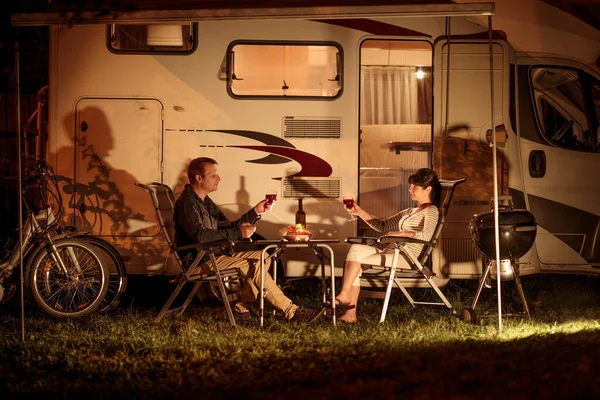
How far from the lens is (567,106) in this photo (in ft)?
25.1

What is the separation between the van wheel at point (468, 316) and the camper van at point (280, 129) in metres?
0.89

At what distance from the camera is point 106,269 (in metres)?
6.85

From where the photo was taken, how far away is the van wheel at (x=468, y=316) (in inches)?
257

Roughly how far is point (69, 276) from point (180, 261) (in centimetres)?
96

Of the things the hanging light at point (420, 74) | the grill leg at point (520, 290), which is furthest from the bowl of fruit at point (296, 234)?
the hanging light at point (420, 74)

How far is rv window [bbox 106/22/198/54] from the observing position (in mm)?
7441

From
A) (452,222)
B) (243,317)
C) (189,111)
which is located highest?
(189,111)

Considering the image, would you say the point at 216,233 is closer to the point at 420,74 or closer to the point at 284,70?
the point at 284,70

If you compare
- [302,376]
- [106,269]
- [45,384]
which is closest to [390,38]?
[106,269]

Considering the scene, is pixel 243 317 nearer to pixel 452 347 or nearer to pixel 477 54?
pixel 452 347

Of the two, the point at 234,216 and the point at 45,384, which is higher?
the point at 234,216

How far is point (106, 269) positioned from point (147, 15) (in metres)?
1.99

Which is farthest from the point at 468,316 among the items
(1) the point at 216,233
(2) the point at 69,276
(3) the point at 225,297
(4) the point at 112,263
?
(2) the point at 69,276

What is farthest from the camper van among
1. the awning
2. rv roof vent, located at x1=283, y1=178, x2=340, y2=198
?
the awning
